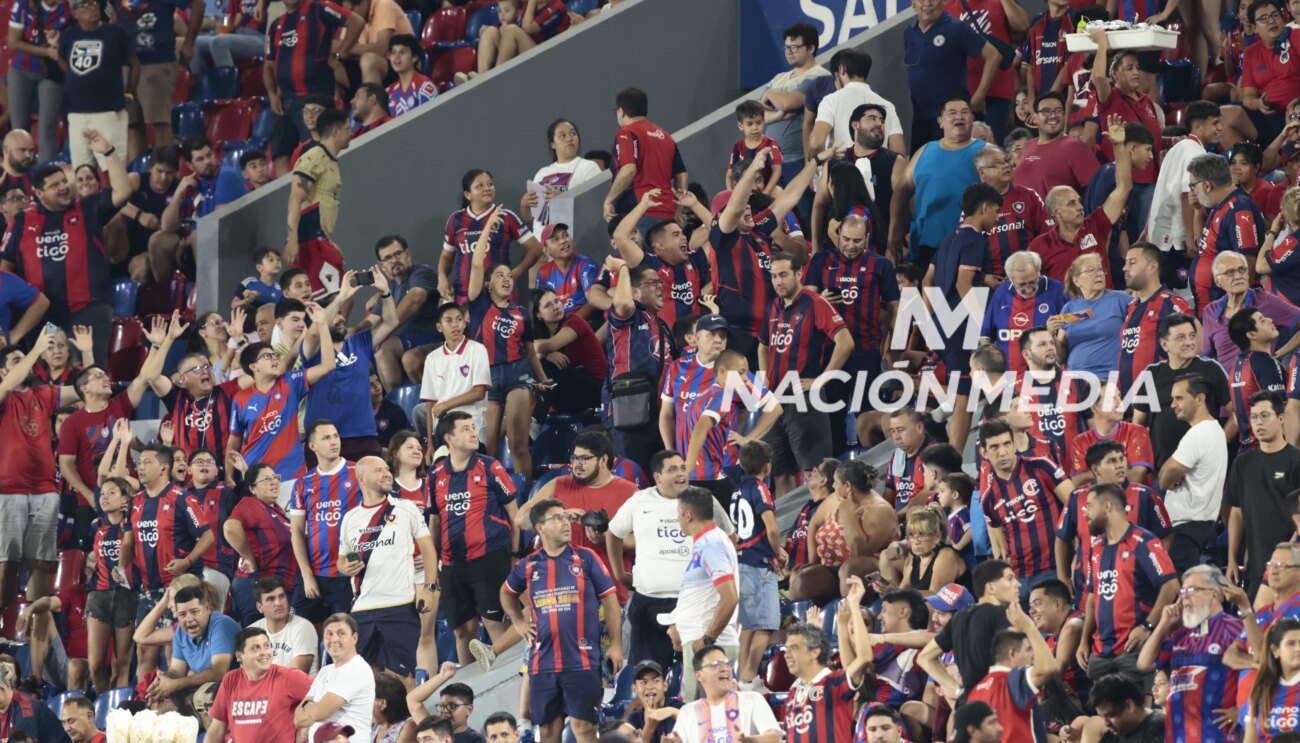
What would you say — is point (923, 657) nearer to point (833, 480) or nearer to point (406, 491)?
point (833, 480)

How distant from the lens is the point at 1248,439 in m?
12.3

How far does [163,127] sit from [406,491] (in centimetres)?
745

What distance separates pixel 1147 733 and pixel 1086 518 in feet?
4.23

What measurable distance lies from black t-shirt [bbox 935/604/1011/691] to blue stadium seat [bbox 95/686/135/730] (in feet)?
18.7

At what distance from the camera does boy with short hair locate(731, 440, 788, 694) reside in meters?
12.4

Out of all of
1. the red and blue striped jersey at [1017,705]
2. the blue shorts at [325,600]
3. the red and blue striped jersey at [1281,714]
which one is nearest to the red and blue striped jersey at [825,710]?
the red and blue striped jersey at [1017,705]

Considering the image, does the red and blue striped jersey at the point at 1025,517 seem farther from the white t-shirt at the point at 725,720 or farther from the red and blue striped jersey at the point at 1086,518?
the white t-shirt at the point at 725,720

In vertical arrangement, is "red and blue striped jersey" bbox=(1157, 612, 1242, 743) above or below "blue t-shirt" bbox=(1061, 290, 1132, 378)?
below

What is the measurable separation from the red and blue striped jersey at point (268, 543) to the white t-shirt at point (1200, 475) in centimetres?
520

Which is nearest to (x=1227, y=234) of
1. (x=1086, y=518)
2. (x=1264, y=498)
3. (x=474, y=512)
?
(x=1264, y=498)

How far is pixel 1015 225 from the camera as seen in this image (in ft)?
47.8

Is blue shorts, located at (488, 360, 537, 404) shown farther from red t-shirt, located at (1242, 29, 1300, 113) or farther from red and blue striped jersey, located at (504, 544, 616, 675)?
red t-shirt, located at (1242, 29, 1300, 113)

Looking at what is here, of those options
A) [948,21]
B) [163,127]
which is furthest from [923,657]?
[163,127]

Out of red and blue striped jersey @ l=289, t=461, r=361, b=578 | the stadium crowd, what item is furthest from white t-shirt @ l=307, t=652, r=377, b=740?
red and blue striped jersey @ l=289, t=461, r=361, b=578
